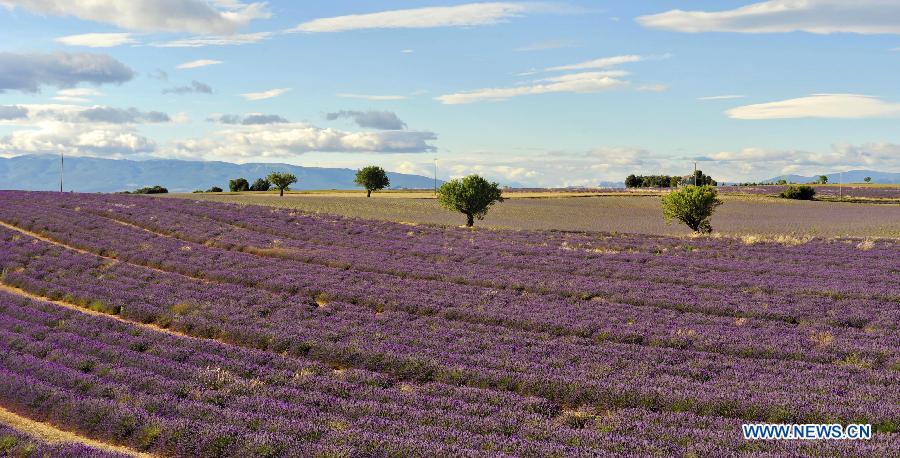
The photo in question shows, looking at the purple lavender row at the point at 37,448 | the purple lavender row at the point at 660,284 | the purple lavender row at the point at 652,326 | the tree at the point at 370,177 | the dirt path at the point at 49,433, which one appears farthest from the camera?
the tree at the point at 370,177

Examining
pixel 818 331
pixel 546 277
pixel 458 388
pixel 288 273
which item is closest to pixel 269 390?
pixel 458 388

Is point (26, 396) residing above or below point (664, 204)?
below

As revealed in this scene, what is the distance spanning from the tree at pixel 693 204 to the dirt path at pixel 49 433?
5149cm

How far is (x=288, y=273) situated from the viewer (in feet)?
92.6

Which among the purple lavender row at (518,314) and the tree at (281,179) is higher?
the tree at (281,179)

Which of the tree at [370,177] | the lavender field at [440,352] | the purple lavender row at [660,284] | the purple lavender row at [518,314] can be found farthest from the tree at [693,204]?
the tree at [370,177]

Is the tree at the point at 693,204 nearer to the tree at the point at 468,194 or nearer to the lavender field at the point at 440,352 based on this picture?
the tree at the point at 468,194

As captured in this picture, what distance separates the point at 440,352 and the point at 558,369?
2.92 m

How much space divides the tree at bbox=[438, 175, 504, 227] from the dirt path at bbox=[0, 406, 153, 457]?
49.1 m

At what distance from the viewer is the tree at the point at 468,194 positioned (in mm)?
60375

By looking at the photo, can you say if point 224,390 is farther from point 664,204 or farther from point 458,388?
point 664,204

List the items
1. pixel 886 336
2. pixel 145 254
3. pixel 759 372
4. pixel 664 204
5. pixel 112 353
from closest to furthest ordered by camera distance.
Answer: pixel 759 372
pixel 112 353
pixel 886 336
pixel 145 254
pixel 664 204

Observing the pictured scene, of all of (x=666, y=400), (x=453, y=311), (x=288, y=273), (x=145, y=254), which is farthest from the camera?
(x=145, y=254)

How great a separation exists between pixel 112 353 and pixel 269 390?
4.84m
